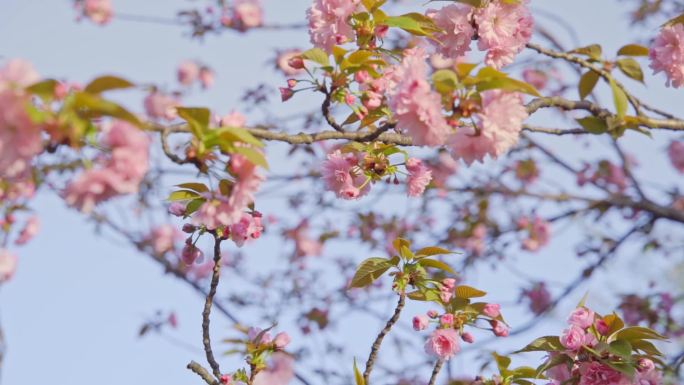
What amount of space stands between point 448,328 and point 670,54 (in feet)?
3.66

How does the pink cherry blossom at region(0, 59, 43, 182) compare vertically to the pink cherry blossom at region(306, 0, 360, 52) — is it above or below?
above

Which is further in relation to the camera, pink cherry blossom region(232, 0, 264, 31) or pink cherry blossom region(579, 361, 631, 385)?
pink cherry blossom region(232, 0, 264, 31)

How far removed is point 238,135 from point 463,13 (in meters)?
0.90

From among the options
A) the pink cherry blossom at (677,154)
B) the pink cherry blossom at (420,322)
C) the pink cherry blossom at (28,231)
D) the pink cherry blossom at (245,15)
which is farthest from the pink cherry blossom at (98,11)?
the pink cherry blossom at (420,322)

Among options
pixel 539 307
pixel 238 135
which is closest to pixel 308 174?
pixel 539 307

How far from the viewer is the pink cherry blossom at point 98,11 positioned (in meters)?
7.57

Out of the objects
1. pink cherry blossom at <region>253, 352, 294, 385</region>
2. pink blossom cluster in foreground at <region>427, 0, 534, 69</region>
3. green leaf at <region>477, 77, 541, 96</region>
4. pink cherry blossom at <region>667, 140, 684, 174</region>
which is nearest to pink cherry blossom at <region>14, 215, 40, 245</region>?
pink cherry blossom at <region>253, 352, 294, 385</region>

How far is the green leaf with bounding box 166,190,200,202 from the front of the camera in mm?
1428

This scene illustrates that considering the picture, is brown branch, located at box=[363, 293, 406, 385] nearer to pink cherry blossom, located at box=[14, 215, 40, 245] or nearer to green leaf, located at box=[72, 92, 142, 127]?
green leaf, located at box=[72, 92, 142, 127]

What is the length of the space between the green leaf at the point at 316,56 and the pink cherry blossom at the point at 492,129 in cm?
37

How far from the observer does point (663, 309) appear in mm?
4645

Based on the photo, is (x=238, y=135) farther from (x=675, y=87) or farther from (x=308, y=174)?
(x=308, y=174)

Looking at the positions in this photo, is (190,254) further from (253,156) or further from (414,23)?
(414,23)

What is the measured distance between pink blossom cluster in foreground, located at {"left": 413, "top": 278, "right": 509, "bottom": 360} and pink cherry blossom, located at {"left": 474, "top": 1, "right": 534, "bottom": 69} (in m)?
0.59
